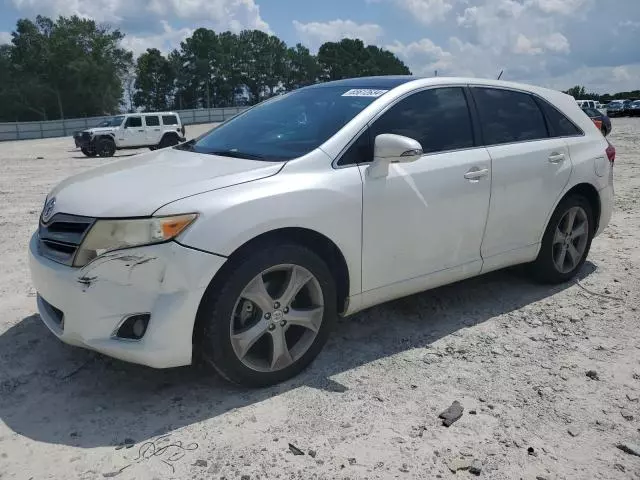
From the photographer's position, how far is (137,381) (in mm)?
3215

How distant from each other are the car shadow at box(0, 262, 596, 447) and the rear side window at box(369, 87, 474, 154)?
3.96 ft

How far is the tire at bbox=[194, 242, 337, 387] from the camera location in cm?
284

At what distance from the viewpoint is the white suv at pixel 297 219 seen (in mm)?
2746

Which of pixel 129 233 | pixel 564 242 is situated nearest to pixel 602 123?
pixel 564 242

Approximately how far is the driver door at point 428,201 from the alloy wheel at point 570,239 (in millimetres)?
1025

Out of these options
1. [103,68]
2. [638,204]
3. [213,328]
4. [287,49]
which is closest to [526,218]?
[213,328]

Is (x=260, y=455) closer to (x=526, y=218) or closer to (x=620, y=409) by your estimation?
(x=620, y=409)

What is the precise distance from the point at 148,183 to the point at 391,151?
1308 mm

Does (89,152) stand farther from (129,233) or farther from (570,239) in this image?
(129,233)

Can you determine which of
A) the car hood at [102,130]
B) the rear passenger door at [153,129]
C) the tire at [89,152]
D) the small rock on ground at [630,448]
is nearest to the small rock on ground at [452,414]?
the small rock on ground at [630,448]

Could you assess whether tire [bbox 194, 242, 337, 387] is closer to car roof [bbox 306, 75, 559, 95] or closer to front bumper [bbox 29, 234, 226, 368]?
front bumper [bbox 29, 234, 226, 368]

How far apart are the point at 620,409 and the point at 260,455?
1.82 metres

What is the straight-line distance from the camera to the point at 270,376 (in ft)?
10.2

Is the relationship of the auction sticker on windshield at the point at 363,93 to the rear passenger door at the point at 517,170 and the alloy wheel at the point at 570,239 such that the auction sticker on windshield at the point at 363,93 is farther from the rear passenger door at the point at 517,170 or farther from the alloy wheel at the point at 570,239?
the alloy wheel at the point at 570,239
